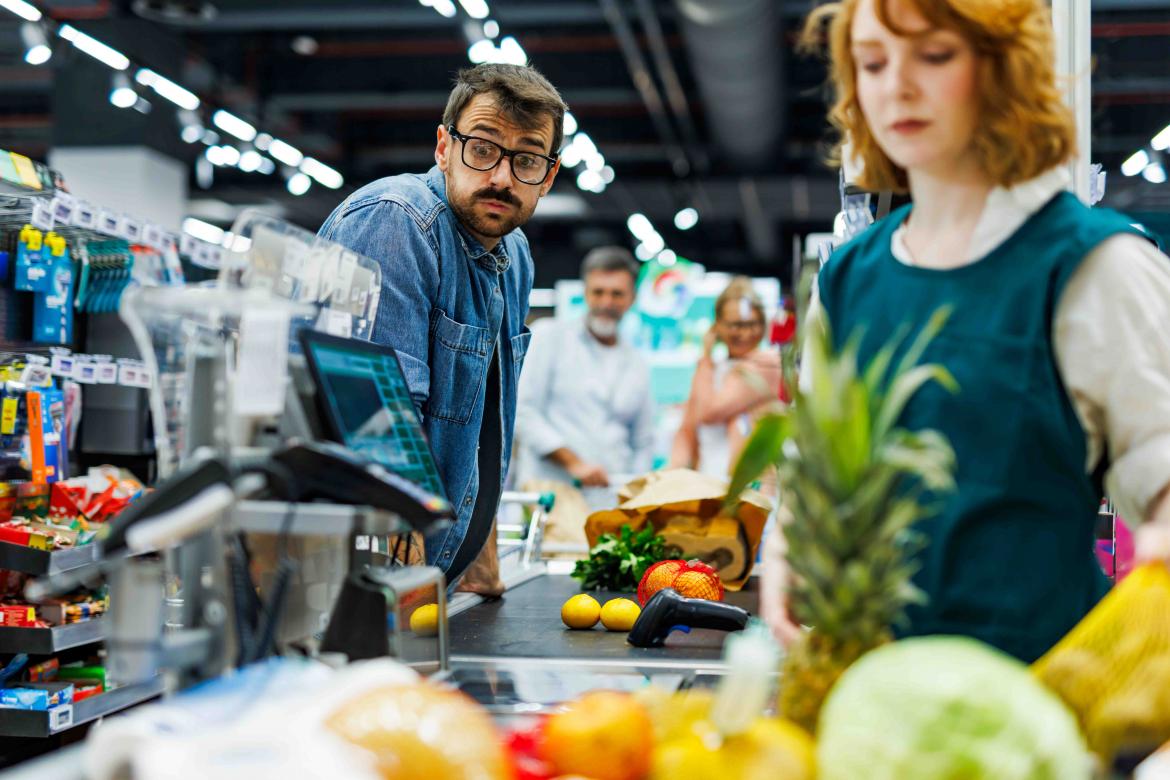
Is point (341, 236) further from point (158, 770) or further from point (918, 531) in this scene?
point (158, 770)

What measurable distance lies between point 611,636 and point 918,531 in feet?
3.14

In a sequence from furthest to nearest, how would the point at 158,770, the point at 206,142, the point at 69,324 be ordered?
the point at 206,142 < the point at 69,324 < the point at 158,770

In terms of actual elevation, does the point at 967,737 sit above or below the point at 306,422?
below

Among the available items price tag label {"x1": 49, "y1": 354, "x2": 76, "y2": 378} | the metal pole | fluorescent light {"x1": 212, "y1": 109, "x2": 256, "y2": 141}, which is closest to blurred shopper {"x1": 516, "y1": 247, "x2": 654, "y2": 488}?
price tag label {"x1": 49, "y1": 354, "x2": 76, "y2": 378}

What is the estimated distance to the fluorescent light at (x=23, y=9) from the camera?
7.45m

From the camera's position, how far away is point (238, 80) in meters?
12.4

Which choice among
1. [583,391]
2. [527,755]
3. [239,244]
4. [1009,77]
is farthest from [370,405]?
[583,391]

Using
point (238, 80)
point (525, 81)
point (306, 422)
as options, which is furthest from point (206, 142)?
point (306, 422)

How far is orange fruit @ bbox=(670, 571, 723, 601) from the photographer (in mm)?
2168

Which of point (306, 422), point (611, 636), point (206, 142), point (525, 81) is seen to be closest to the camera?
point (306, 422)

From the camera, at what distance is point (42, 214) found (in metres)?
3.27

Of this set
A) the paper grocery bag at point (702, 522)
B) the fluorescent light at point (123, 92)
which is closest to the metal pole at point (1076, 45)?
the paper grocery bag at point (702, 522)

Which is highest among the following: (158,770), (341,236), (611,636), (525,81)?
(525,81)

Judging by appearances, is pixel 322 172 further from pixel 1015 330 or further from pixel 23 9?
pixel 1015 330
